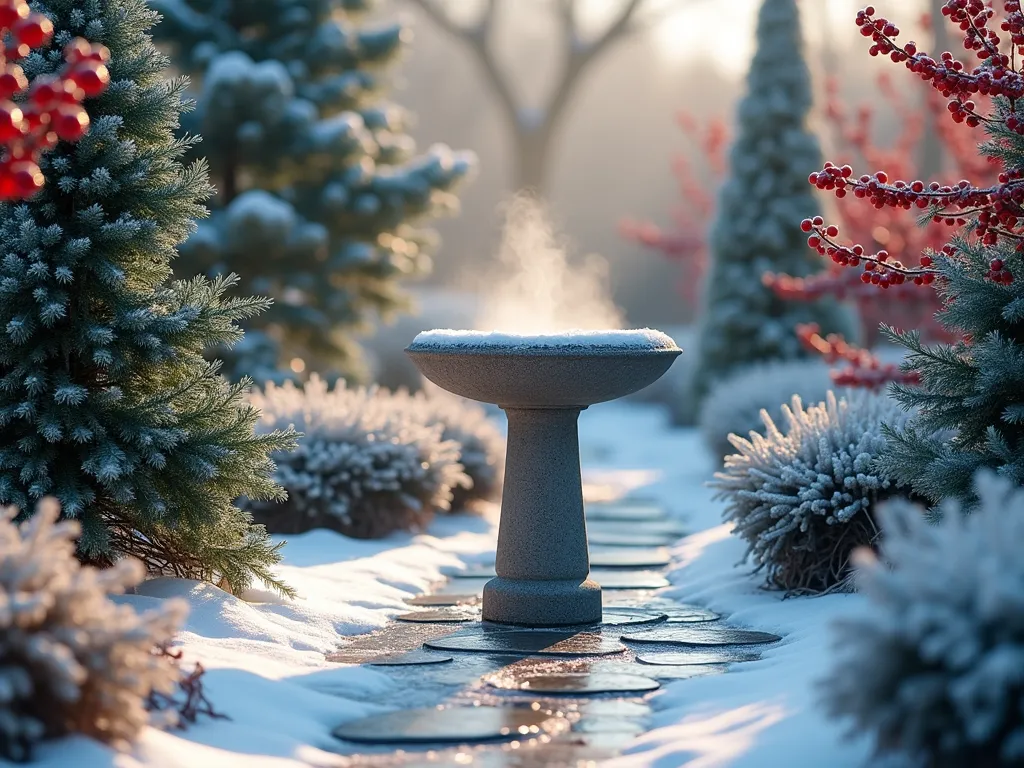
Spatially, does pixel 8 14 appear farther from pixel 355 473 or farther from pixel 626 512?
pixel 626 512

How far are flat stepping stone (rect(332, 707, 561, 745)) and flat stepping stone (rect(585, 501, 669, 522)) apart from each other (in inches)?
205

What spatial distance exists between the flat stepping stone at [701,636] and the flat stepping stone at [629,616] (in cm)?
18

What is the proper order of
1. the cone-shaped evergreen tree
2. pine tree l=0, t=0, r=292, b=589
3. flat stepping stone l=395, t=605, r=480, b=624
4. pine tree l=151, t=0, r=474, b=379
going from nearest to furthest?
pine tree l=0, t=0, r=292, b=589 < flat stepping stone l=395, t=605, r=480, b=624 < pine tree l=151, t=0, r=474, b=379 < the cone-shaped evergreen tree

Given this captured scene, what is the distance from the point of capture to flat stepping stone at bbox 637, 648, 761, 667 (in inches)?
191

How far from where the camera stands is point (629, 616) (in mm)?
5797

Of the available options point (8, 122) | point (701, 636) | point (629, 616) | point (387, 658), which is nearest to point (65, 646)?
point (8, 122)

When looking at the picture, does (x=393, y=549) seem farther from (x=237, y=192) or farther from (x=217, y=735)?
(x=237, y=192)

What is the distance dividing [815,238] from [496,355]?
56.8 inches

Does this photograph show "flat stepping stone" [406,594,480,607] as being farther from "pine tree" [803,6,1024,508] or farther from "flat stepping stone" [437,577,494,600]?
"pine tree" [803,6,1024,508]

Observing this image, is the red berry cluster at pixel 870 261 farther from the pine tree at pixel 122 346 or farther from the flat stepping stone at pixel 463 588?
the flat stepping stone at pixel 463 588

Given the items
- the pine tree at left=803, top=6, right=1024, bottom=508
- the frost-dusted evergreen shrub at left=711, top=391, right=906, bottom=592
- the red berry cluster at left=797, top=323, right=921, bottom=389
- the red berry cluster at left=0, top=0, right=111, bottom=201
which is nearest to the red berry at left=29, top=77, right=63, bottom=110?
the red berry cluster at left=0, top=0, right=111, bottom=201

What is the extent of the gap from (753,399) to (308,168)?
541 centimetres

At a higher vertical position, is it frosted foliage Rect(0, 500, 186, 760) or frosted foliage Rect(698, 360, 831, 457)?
frosted foliage Rect(698, 360, 831, 457)

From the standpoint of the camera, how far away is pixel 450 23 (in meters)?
24.2
